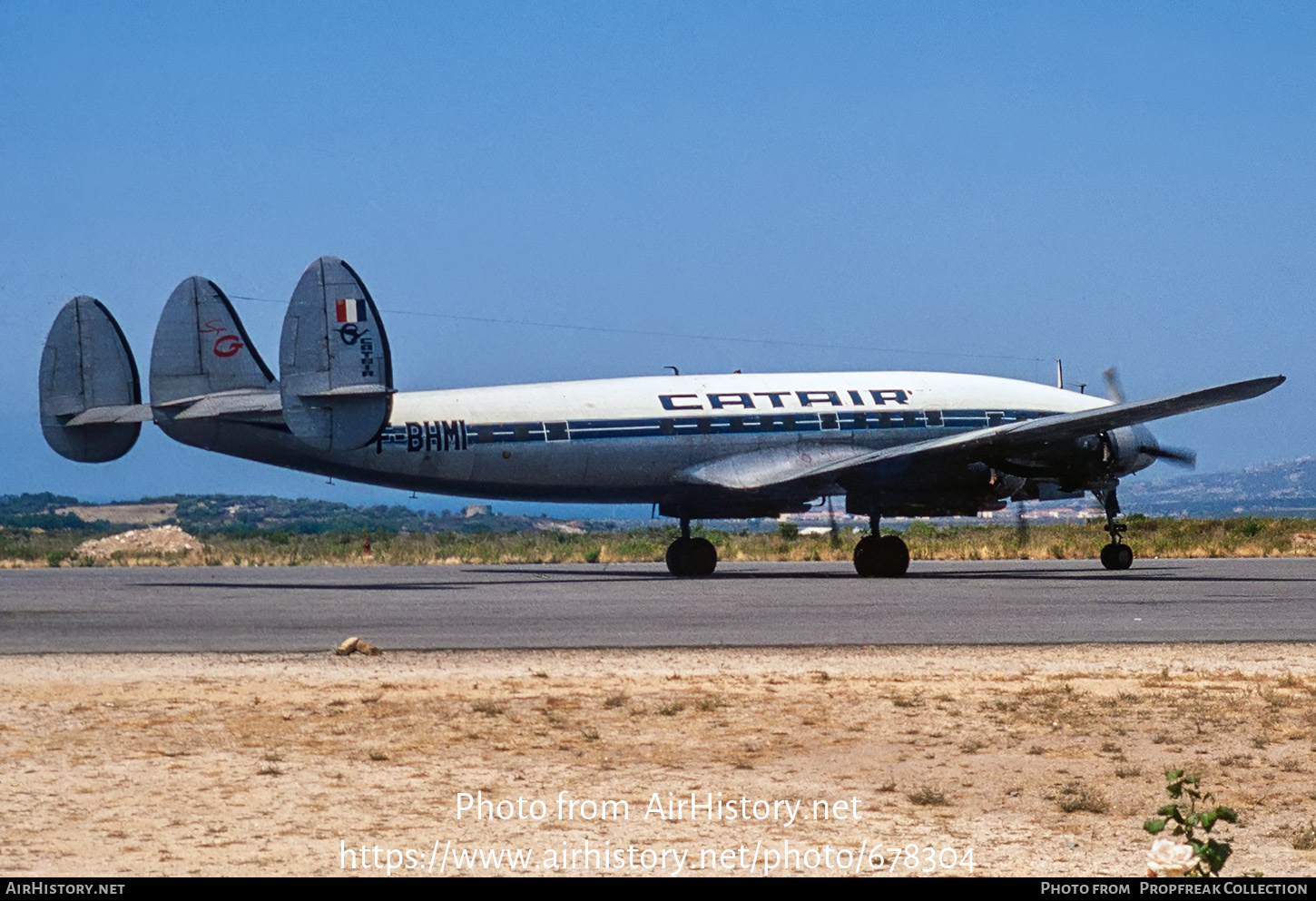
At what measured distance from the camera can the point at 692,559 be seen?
114ft

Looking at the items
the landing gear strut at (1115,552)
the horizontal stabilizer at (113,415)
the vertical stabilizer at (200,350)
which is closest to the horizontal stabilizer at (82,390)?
the horizontal stabilizer at (113,415)

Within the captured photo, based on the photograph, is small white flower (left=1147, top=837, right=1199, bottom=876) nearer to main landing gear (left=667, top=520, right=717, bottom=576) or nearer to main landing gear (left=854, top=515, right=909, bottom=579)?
main landing gear (left=854, top=515, right=909, bottom=579)

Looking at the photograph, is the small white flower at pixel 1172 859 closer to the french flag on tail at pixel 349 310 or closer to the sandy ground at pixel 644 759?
the sandy ground at pixel 644 759

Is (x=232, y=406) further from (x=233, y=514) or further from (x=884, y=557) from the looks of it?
(x=233, y=514)

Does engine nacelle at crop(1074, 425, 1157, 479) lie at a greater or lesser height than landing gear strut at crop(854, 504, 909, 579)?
greater

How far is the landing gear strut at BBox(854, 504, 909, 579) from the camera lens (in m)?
33.1

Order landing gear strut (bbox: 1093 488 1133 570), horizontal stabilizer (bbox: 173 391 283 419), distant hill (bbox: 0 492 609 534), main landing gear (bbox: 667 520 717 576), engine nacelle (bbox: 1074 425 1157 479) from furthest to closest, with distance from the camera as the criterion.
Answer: distant hill (bbox: 0 492 609 534) → landing gear strut (bbox: 1093 488 1133 570) → main landing gear (bbox: 667 520 717 576) → engine nacelle (bbox: 1074 425 1157 479) → horizontal stabilizer (bbox: 173 391 283 419)

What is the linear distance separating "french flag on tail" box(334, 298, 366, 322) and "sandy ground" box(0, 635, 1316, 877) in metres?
11.9

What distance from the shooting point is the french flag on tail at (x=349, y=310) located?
94.1 feet

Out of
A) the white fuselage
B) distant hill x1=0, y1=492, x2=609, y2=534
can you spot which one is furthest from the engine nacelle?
distant hill x1=0, y1=492, x2=609, y2=534

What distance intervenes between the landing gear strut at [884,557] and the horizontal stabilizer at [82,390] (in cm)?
1586

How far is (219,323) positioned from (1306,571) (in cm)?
2485

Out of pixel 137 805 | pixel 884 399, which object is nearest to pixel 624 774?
pixel 137 805

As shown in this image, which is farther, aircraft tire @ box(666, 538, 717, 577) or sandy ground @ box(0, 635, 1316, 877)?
aircraft tire @ box(666, 538, 717, 577)
